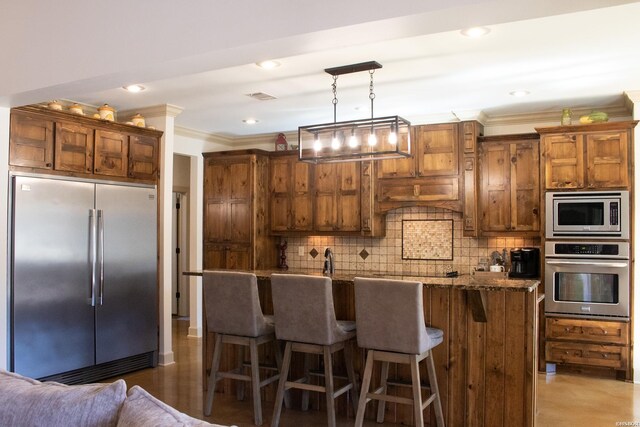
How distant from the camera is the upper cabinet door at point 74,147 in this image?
177 inches

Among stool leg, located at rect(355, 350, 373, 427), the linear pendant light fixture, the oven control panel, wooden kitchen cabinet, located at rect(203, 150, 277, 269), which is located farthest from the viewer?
wooden kitchen cabinet, located at rect(203, 150, 277, 269)

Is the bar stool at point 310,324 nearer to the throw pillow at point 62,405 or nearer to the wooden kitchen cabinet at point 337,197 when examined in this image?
the throw pillow at point 62,405

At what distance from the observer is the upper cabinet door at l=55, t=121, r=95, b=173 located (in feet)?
14.8

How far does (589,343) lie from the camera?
17.0 feet

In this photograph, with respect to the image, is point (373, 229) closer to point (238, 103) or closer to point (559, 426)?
point (238, 103)

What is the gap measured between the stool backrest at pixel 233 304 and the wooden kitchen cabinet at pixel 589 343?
305 cm

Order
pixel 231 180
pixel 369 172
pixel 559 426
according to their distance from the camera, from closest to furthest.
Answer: pixel 559 426
pixel 369 172
pixel 231 180

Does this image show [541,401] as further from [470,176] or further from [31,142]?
[31,142]

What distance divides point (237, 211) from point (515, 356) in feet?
13.4

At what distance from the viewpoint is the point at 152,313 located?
5281 millimetres

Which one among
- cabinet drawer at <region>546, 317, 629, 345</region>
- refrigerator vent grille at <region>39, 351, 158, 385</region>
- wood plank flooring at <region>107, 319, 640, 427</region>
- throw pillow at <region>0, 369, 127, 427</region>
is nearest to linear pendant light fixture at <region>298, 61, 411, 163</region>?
wood plank flooring at <region>107, 319, 640, 427</region>

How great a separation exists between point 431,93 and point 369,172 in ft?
4.63

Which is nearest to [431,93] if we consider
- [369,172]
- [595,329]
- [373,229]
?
[369,172]

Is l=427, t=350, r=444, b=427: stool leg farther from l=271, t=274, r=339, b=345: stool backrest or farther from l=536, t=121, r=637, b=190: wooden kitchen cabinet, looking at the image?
l=536, t=121, r=637, b=190: wooden kitchen cabinet
